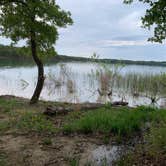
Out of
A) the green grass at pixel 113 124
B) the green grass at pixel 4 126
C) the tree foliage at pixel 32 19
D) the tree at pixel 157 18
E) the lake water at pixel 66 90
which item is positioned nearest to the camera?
the tree at pixel 157 18

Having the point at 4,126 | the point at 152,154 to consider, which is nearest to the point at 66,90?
the point at 4,126

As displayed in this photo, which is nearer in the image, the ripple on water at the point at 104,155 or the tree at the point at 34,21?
the ripple on water at the point at 104,155

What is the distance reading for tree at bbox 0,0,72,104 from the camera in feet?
41.1

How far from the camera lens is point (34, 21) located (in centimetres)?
1266

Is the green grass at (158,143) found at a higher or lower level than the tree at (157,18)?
lower

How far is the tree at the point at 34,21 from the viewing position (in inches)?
493

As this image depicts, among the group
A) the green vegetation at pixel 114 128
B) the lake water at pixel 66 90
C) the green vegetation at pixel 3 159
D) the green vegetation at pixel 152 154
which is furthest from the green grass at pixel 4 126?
the lake water at pixel 66 90

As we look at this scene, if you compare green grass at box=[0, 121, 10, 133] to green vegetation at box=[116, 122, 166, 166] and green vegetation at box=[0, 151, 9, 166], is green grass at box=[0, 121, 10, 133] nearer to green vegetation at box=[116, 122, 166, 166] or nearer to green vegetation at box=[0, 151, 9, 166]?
green vegetation at box=[0, 151, 9, 166]

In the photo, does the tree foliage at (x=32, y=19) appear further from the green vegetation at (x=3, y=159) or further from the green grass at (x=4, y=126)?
the green vegetation at (x=3, y=159)

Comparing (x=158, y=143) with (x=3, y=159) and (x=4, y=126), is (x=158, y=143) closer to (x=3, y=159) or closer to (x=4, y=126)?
(x=3, y=159)

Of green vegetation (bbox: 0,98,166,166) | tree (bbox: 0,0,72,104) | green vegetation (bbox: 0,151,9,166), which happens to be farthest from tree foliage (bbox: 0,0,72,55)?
green vegetation (bbox: 0,151,9,166)

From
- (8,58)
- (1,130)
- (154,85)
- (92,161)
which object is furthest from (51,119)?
(8,58)

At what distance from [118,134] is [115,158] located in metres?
1.43

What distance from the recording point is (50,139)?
764 cm
